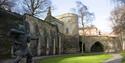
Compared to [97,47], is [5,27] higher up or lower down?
higher up

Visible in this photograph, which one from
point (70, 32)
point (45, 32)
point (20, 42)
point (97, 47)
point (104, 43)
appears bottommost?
point (97, 47)

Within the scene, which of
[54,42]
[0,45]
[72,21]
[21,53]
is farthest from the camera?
[72,21]

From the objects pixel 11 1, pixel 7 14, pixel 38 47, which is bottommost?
pixel 38 47

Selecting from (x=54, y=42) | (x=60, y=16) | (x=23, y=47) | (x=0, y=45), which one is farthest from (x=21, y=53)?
(x=60, y=16)

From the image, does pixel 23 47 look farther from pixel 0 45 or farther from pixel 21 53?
pixel 0 45

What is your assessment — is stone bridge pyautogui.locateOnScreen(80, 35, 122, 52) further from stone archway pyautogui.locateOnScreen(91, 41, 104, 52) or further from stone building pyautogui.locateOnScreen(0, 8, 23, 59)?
stone building pyautogui.locateOnScreen(0, 8, 23, 59)

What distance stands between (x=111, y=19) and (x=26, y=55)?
166 feet

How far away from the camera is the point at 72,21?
6856 cm

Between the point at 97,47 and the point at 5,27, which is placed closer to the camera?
the point at 5,27

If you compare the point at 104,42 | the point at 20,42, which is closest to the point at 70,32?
the point at 104,42

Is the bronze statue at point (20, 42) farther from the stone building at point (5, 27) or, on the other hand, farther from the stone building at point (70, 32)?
the stone building at point (70, 32)

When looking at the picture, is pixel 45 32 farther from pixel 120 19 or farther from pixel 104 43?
pixel 104 43

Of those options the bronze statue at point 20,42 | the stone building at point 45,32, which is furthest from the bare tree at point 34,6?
the bronze statue at point 20,42

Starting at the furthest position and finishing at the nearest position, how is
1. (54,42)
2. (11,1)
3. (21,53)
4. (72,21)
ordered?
1. (72,21)
2. (54,42)
3. (11,1)
4. (21,53)
